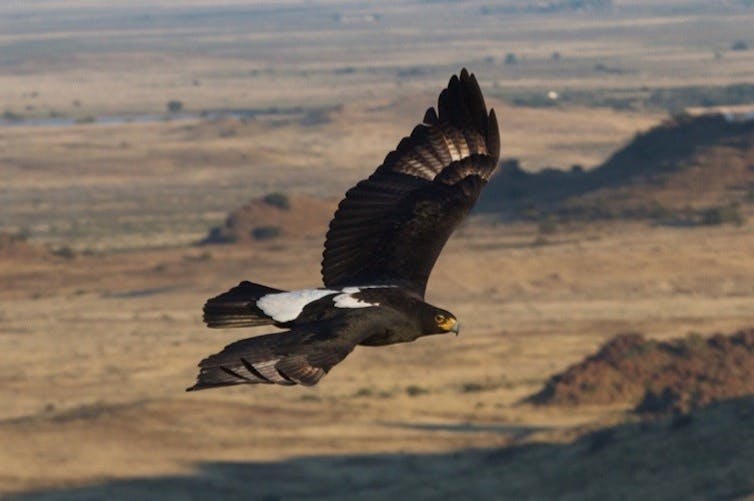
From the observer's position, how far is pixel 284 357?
34.3 ft

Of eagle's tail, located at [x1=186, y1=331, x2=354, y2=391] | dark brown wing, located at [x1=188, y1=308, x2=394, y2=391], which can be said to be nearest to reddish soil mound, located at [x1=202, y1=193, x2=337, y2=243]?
dark brown wing, located at [x1=188, y1=308, x2=394, y2=391]

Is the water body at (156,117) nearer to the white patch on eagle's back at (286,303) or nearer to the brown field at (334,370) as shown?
the brown field at (334,370)

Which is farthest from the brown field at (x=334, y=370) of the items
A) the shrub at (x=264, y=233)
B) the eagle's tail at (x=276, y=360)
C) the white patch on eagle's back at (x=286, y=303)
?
the eagle's tail at (x=276, y=360)

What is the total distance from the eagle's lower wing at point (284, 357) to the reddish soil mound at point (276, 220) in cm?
6108

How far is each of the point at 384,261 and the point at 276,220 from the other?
6127 cm

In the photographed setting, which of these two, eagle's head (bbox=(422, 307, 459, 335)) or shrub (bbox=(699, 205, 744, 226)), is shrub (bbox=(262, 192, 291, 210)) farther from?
eagle's head (bbox=(422, 307, 459, 335))

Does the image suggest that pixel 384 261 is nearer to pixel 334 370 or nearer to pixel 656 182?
pixel 334 370

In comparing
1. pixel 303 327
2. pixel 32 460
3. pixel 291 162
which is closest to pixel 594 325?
pixel 32 460

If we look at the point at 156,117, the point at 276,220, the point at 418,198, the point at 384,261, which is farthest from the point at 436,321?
the point at 156,117

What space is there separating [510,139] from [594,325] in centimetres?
6891

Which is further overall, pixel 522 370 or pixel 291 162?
pixel 291 162

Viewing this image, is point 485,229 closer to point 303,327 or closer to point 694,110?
point 303,327

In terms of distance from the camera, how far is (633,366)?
144 ft

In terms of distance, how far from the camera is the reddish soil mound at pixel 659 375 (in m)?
42.2
